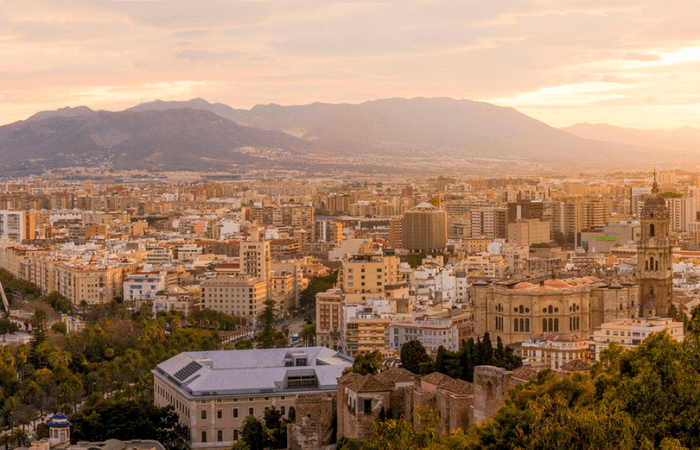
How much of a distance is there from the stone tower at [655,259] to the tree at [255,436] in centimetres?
1752

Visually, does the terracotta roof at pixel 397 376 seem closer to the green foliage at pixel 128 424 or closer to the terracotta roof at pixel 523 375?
the terracotta roof at pixel 523 375

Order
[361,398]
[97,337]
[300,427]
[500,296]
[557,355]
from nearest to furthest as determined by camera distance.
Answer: [361,398]
[300,427]
[557,355]
[500,296]
[97,337]

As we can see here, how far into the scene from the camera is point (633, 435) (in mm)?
14469

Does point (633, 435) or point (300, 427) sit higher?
point (633, 435)

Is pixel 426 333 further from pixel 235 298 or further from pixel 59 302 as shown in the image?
pixel 59 302

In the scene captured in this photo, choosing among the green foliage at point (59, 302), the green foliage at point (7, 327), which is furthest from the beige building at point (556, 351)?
the green foliage at point (59, 302)

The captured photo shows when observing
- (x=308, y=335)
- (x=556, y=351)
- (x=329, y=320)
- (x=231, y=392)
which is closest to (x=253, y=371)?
(x=231, y=392)

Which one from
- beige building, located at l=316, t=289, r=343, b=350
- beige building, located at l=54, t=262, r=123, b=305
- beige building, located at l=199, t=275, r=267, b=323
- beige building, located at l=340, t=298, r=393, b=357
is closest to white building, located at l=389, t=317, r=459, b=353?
beige building, located at l=340, t=298, r=393, b=357

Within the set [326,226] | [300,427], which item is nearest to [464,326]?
[300,427]

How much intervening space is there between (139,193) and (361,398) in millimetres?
131325

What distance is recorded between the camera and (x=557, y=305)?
40281 millimetres

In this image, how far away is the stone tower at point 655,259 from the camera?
42312mm

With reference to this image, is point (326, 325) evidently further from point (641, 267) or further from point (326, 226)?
point (326, 226)

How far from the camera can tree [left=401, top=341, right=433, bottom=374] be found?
32.0 m
